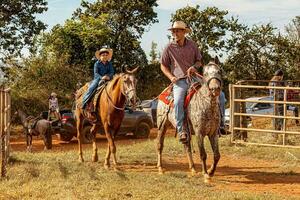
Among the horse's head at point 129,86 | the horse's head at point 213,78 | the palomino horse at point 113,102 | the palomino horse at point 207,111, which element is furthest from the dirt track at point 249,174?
the horse's head at point 213,78

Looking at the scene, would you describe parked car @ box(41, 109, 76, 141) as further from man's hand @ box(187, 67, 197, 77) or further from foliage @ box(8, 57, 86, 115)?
man's hand @ box(187, 67, 197, 77)

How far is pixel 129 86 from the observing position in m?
10.6

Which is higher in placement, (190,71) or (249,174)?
(190,71)

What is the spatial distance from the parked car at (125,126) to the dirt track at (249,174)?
319 inches

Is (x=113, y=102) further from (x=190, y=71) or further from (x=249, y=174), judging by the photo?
(x=249, y=174)

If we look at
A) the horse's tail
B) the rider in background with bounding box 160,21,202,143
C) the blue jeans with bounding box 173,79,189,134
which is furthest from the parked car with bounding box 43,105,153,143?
the blue jeans with bounding box 173,79,189,134

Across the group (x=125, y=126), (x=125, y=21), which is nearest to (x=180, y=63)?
(x=125, y=126)

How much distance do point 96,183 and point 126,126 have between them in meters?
13.6

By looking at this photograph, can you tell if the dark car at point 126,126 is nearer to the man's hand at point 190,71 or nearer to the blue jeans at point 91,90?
the blue jeans at point 91,90

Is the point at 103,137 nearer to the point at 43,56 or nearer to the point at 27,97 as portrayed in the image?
the point at 27,97

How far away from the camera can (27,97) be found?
2645 centimetres

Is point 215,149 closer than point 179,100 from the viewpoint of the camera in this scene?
Yes

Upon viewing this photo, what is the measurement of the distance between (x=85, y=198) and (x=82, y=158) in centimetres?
470

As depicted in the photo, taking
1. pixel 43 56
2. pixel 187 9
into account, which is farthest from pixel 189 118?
pixel 187 9
